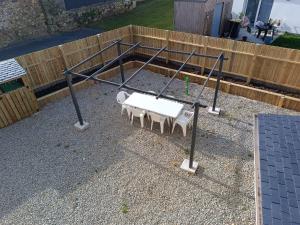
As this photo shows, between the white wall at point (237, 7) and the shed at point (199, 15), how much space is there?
8.43 ft

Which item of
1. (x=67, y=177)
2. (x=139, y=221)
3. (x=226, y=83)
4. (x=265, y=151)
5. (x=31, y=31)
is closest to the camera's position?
(x=265, y=151)

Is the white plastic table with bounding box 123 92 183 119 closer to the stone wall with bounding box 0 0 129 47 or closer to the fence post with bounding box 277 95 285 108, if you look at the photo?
the fence post with bounding box 277 95 285 108

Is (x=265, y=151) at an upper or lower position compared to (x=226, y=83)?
upper

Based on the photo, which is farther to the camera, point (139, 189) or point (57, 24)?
point (57, 24)

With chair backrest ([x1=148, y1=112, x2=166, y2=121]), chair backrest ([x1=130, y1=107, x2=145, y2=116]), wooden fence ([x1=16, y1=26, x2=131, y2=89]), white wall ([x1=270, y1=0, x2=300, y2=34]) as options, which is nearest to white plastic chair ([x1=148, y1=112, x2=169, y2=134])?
chair backrest ([x1=148, y1=112, x2=166, y2=121])

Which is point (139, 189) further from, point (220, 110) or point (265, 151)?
point (220, 110)

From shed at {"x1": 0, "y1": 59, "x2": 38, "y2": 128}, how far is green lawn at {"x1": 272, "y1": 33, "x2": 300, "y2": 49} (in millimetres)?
15335

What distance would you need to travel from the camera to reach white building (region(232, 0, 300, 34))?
53.9ft

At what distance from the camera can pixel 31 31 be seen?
67.2 feet

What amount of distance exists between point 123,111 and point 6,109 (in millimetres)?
5021

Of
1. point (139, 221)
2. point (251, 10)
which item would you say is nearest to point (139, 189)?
point (139, 221)

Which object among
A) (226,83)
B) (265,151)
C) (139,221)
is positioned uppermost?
(265,151)

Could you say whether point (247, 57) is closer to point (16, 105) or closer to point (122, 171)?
point (122, 171)

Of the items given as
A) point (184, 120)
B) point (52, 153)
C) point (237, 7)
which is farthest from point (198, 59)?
point (237, 7)
